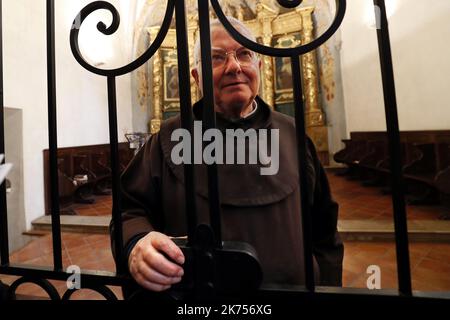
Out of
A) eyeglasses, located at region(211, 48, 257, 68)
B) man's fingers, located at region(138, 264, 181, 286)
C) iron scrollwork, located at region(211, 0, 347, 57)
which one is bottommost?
man's fingers, located at region(138, 264, 181, 286)

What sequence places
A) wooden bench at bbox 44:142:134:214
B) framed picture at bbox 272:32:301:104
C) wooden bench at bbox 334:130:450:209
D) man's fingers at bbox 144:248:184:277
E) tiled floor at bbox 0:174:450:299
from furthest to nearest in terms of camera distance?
1. framed picture at bbox 272:32:301:104
2. wooden bench at bbox 44:142:134:214
3. wooden bench at bbox 334:130:450:209
4. tiled floor at bbox 0:174:450:299
5. man's fingers at bbox 144:248:184:277

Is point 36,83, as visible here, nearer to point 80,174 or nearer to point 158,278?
point 80,174

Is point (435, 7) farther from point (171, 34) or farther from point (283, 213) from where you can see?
point (171, 34)

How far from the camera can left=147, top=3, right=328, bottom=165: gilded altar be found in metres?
6.89

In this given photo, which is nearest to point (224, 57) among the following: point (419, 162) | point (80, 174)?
point (419, 162)

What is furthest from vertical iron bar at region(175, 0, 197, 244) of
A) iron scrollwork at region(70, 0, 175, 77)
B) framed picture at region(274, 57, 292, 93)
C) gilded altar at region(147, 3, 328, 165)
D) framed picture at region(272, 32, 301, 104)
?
framed picture at region(274, 57, 292, 93)

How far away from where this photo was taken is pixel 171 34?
7.71 metres

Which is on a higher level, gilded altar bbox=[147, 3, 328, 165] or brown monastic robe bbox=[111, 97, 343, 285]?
gilded altar bbox=[147, 3, 328, 165]

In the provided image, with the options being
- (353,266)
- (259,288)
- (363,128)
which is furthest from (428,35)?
(259,288)

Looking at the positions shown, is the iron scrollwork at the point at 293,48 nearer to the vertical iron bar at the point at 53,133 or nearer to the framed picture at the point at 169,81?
the vertical iron bar at the point at 53,133

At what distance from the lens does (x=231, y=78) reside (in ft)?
2.43

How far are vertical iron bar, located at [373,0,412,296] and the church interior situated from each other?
0.04m

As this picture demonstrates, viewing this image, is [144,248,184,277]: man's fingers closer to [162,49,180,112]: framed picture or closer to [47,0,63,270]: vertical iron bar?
[47,0,63,270]: vertical iron bar

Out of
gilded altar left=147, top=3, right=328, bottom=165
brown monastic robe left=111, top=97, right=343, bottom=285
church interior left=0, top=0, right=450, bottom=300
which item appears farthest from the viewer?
gilded altar left=147, top=3, right=328, bottom=165
